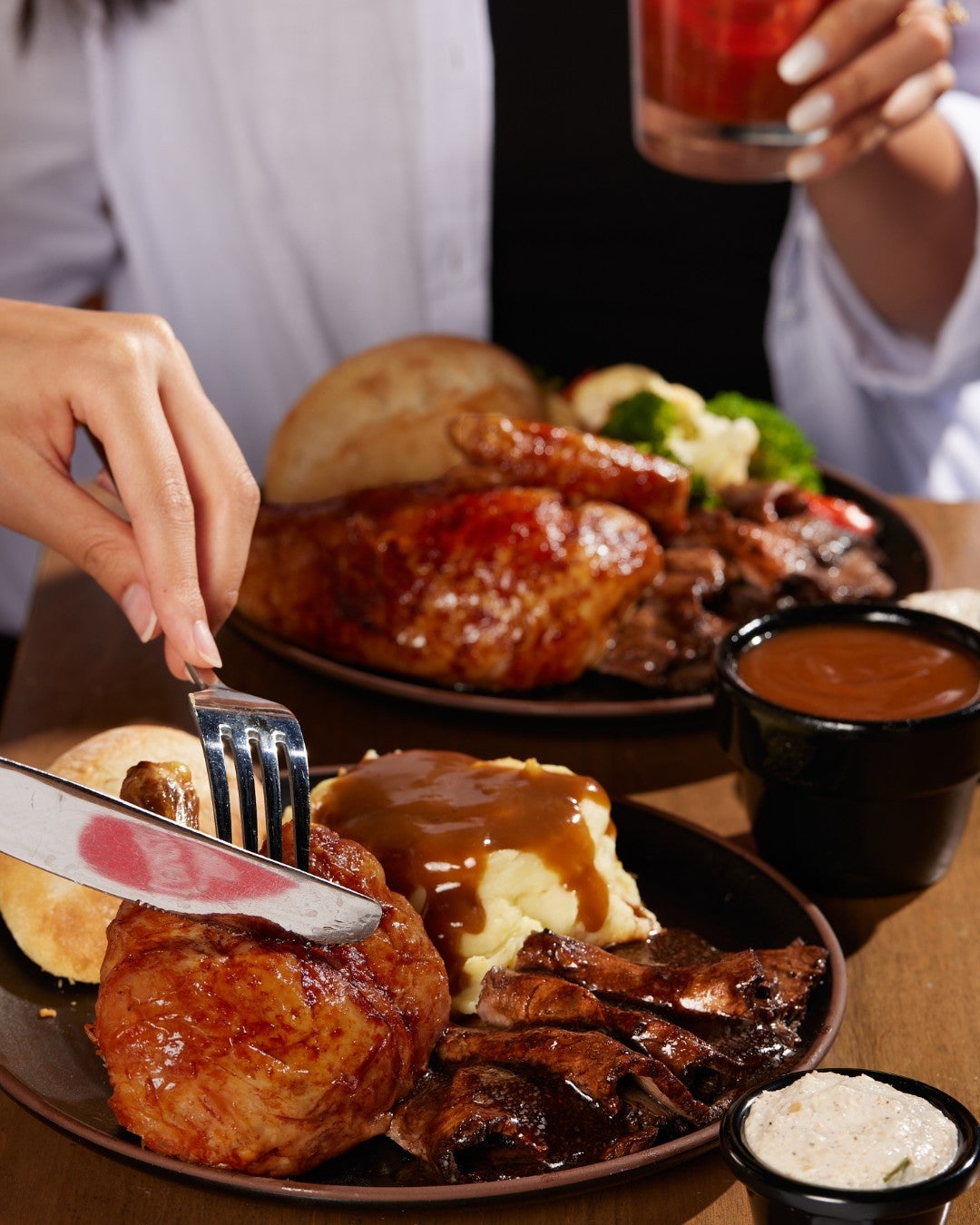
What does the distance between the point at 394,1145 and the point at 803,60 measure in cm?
186

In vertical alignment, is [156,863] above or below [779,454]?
above

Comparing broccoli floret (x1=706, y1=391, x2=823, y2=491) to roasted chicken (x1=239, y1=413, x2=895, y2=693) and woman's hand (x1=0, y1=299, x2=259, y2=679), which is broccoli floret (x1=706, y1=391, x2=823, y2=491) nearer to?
roasted chicken (x1=239, y1=413, x2=895, y2=693)

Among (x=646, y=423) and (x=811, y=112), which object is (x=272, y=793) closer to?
(x=811, y=112)

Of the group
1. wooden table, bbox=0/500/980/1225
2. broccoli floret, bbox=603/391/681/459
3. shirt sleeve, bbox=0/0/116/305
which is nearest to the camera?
wooden table, bbox=0/500/980/1225

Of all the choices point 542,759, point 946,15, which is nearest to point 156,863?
point 542,759

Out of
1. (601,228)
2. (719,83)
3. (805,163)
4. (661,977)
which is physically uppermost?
(719,83)

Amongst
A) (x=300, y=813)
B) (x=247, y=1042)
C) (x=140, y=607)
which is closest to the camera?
(x=247, y=1042)

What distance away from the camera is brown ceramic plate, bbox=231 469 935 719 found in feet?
6.64

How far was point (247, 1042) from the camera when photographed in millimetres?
1153

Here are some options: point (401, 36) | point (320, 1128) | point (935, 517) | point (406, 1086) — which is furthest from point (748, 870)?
point (401, 36)

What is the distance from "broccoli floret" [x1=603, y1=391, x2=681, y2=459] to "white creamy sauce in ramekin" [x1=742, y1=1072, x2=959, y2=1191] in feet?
6.40

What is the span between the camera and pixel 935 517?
114 inches

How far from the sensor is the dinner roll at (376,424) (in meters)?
2.80

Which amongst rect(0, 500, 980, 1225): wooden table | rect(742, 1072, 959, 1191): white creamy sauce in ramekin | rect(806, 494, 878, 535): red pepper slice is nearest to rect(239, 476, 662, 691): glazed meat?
rect(0, 500, 980, 1225): wooden table
